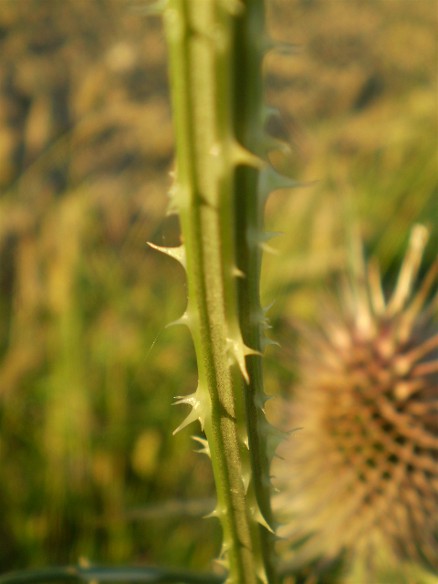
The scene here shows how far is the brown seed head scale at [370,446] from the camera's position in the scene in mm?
479

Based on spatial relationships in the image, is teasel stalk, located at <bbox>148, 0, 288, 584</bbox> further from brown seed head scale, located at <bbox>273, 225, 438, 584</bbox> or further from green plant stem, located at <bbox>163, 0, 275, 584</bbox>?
brown seed head scale, located at <bbox>273, 225, 438, 584</bbox>

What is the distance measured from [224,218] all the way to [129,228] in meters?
0.95

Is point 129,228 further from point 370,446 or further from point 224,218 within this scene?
point 224,218

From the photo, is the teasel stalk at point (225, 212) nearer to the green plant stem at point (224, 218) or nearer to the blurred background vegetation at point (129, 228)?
the green plant stem at point (224, 218)

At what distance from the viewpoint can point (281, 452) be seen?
559 mm

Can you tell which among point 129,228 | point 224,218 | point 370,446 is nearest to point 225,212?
point 224,218

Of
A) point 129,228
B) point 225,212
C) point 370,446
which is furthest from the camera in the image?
point 129,228

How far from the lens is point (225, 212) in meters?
0.11

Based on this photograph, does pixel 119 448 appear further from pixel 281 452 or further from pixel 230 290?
pixel 230 290

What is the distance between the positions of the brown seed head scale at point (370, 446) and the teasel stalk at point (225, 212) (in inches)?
13.4

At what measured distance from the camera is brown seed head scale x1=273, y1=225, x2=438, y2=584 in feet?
1.57

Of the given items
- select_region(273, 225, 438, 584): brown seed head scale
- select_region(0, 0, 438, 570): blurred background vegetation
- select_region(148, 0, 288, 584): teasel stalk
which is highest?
select_region(148, 0, 288, 584): teasel stalk

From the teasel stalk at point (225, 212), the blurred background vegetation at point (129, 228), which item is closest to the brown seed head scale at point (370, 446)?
the blurred background vegetation at point (129, 228)

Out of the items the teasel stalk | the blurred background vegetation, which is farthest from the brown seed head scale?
the teasel stalk
